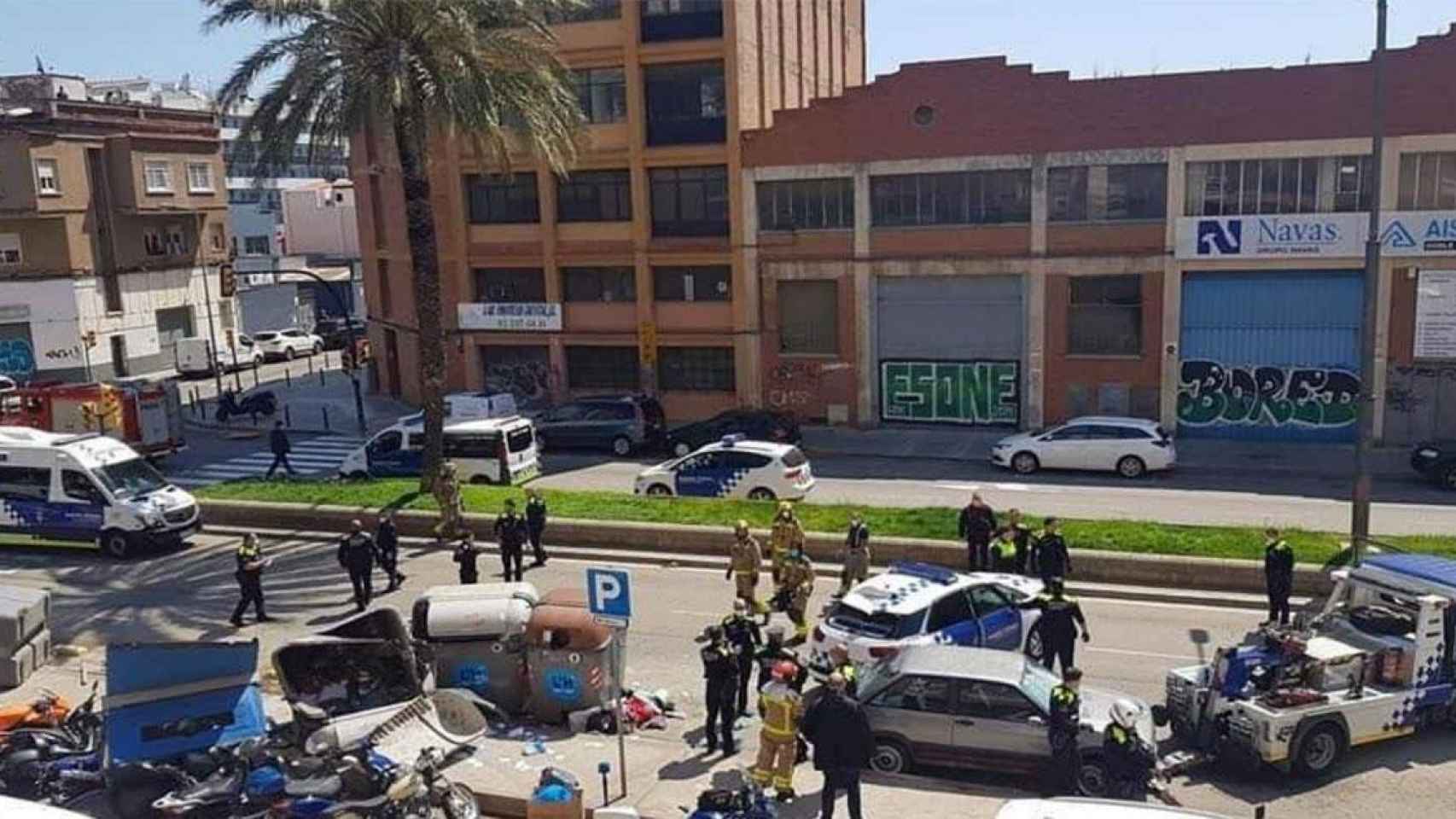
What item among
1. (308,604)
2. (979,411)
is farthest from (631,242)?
(308,604)

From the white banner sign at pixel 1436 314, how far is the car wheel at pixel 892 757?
25.0 m

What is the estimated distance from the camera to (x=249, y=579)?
19.1 m

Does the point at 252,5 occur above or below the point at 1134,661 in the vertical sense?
above

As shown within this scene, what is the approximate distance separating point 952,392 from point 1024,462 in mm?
6397

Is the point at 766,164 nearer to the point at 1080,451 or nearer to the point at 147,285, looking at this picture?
the point at 1080,451

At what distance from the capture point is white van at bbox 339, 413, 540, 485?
96.6 feet

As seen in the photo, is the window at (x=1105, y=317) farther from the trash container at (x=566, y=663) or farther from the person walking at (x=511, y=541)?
the trash container at (x=566, y=663)

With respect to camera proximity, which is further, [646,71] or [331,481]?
[646,71]

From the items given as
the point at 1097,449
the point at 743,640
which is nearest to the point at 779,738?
the point at 743,640

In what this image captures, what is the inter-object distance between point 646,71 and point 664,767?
29.6 meters

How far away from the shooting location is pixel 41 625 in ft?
56.9

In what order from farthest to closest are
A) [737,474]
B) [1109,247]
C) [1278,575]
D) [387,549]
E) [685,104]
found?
[685,104] → [1109,247] → [737,474] → [387,549] → [1278,575]

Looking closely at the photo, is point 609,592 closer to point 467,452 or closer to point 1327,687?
point 1327,687

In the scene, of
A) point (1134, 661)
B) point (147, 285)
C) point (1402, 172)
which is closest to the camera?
point (1134, 661)
